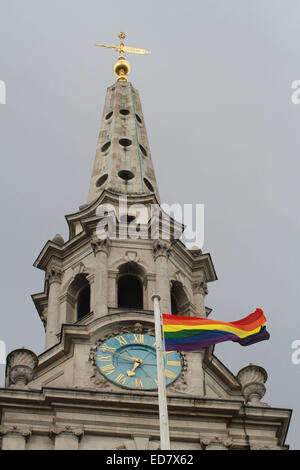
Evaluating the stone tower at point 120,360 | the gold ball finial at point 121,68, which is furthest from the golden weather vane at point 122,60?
the stone tower at point 120,360

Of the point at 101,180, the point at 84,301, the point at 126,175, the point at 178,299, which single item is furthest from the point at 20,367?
the point at 126,175

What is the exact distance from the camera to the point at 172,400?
4688 cm

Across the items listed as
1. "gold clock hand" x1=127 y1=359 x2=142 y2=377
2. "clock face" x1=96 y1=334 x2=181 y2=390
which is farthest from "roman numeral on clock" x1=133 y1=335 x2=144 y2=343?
"gold clock hand" x1=127 y1=359 x2=142 y2=377

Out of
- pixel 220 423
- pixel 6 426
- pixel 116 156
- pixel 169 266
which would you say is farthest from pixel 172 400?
pixel 116 156

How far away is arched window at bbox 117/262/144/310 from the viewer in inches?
2176

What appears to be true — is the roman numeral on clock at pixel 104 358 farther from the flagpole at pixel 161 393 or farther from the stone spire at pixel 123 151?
the stone spire at pixel 123 151

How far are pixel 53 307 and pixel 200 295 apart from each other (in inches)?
252

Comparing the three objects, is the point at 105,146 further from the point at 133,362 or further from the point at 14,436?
the point at 14,436

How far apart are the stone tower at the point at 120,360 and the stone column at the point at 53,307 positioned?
0.05 metres

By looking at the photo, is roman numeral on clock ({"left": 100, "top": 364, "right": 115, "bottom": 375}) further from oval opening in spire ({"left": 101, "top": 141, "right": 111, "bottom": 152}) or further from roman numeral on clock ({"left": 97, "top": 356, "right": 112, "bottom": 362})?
oval opening in spire ({"left": 101, "top": 141, "right": 111, "bottom": 152})

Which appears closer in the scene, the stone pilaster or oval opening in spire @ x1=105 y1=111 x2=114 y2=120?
the stone pilaster

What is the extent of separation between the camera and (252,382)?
49500mm

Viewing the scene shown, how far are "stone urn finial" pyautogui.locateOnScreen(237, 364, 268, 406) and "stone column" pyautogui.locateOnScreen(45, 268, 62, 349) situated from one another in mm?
8018

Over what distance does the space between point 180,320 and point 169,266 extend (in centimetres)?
1262
